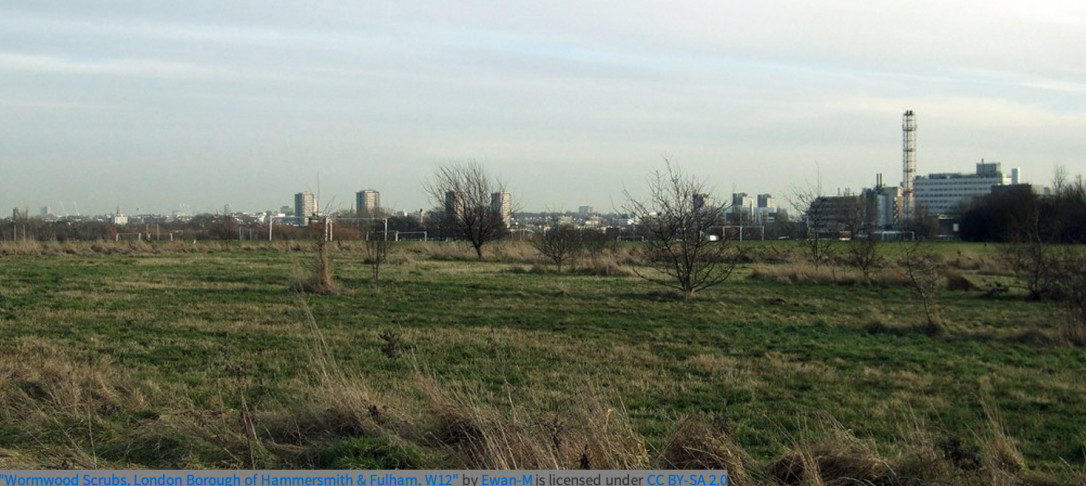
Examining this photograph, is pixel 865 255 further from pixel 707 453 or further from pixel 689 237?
pixel 707 453

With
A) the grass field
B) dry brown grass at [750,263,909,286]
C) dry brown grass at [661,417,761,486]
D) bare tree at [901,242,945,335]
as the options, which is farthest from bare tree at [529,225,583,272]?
dry brown grass at [661,417,761,486]

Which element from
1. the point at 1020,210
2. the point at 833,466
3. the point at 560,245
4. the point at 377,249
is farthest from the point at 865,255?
the point at 1020,210

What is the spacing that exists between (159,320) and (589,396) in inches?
425

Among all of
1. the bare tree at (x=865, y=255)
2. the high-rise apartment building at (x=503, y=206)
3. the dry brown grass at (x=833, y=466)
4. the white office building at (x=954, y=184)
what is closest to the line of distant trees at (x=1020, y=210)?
the bare tree at (x=865, y=255)

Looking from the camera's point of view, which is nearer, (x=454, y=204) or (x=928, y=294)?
(x=928, y=294)

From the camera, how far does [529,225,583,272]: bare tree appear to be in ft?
108

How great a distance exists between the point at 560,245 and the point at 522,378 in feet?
74.9

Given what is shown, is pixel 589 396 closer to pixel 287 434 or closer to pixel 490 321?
pixel 287 434

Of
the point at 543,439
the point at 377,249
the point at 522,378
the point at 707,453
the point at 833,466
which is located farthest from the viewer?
the point at 377,249

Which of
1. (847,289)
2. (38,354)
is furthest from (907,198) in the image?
(38,354)

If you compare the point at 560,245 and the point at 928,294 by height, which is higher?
the point at 560,245

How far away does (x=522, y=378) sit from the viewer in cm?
1004

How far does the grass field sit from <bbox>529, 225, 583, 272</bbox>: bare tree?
9064 mm

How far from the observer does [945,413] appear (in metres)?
8.79
